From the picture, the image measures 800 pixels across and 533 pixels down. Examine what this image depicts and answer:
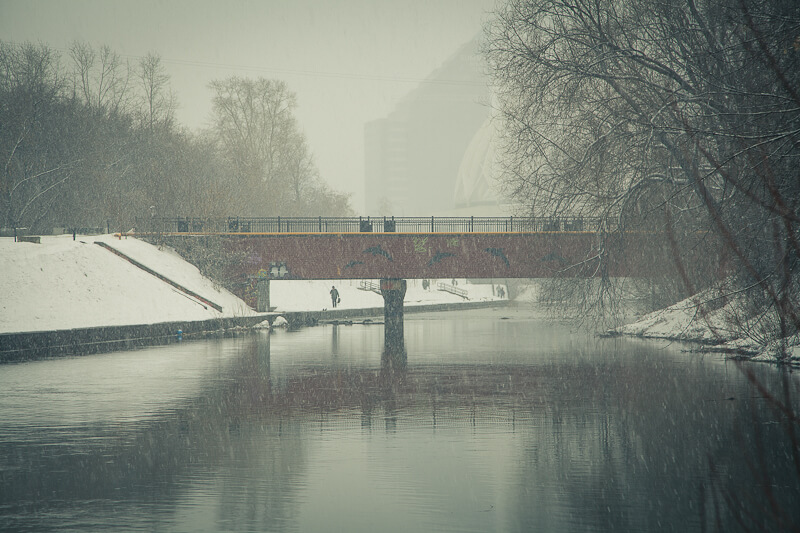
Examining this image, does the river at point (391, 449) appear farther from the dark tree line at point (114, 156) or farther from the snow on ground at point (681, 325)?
the dark tree line at point (114, 156)

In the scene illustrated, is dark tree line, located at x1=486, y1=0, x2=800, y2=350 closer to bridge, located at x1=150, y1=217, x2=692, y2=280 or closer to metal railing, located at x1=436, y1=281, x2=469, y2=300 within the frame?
bridge, located at x1=150, y1=217, x2=692, y2=280

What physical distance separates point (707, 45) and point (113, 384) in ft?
64.1

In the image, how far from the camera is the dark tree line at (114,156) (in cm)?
5938

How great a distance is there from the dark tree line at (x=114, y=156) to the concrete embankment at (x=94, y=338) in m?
15.7

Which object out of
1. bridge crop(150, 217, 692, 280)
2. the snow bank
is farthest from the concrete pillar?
the snow bank

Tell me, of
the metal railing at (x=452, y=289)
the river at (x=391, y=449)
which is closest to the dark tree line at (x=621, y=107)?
the river at (x=391, y=449)

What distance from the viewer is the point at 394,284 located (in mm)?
52250

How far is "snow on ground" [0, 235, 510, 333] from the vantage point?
116ft

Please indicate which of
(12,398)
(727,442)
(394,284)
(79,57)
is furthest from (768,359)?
(79,57)

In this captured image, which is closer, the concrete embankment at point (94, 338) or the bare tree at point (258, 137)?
the concrete embankment at point (94, 338)

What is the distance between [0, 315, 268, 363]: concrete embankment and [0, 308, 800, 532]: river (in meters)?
7.09

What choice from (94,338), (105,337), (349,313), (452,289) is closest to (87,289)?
(105,337)

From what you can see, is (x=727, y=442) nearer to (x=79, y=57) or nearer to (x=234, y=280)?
(x=234, y=280)

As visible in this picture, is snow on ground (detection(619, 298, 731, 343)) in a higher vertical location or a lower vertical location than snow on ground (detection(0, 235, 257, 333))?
lower
